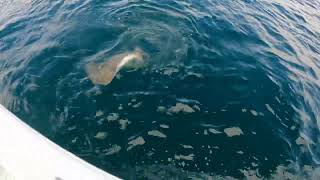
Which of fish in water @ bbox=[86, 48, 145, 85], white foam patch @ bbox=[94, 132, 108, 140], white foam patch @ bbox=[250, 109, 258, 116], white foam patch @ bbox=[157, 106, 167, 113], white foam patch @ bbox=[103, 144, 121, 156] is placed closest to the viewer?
white foam patch @ bbox=[103, 144, 121, 156]

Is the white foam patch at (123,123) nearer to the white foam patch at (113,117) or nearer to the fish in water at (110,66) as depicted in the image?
the white foam patch at (113,117)

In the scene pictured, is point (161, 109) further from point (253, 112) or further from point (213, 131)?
point (253, 112)

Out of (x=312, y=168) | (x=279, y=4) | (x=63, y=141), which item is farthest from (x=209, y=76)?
(x=279, y=4)

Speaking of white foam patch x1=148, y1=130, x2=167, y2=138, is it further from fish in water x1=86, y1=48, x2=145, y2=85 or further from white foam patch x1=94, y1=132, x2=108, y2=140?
fish in water x1=86, y1=48, x2=145, y2=85

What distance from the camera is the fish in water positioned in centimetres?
812

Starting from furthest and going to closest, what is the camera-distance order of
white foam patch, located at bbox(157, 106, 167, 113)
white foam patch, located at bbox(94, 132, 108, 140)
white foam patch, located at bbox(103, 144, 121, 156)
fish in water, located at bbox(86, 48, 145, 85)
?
fish in water, located at bbox(86, 48, 145, 85) → white foam patch, located at bbox(157, 106, 167, 113) → white foam patch, located at bbox(94, 132, 108, 140) → white foam patch, located at bbox(103, 144, 121, 156)

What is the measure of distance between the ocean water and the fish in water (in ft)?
0.48

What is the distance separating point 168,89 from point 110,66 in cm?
155

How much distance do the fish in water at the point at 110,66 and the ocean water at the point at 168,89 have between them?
0.48 ft

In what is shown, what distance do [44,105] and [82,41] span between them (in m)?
2.40

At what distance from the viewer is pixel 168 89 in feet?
26.3

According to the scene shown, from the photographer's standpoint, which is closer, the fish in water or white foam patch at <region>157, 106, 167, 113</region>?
white foam patch at <region>157, 106, 167, 113</region>

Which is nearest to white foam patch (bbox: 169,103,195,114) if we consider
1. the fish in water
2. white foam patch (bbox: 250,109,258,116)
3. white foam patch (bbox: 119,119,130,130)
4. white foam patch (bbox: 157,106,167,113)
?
white foam patch (bbox: 157,106,167,113)

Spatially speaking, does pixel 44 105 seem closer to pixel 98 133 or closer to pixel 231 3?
pixel 98 133
